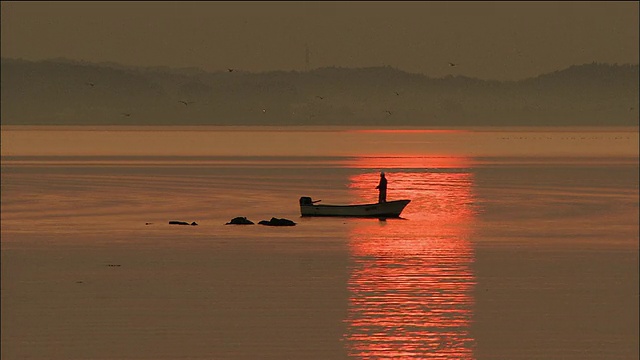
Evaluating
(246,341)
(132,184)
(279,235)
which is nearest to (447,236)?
(279,235)

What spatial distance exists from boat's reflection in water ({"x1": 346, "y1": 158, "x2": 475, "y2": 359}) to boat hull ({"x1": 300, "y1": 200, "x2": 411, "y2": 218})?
0.53 m

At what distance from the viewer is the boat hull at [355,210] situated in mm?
60969

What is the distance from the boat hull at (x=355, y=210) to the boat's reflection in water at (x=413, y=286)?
0.53 metres

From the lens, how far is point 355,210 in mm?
61156

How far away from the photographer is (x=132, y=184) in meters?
97.4

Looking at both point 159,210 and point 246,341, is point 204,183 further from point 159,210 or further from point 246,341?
point 246,341

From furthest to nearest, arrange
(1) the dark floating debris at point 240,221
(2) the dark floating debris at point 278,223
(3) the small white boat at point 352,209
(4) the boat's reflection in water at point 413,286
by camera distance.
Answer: (3) the small white boat at point 352,209
(1) the dark floating debris at point 240,221
(2) the dark floating debris at point 278,223
(4) the boat's reflection in water at point 413,286

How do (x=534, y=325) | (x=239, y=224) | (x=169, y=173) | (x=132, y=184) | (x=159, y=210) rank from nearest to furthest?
1. (x=534, y=325)
2. (x=239, y=224)
3. (x=159, y=210)
4. (x=132, y=184)
5. (x=169, y=173)

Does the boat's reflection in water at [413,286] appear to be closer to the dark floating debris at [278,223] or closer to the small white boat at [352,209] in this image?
the small white boat at [352,209]

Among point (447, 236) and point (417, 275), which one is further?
point (447, 236)

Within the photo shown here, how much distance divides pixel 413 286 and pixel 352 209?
25.4m

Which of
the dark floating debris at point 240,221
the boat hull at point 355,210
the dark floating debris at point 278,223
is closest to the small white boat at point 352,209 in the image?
the boat hull at point 355,210

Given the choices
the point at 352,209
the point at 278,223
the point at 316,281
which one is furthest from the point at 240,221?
the point at 316,281

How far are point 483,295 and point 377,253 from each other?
11525mm
